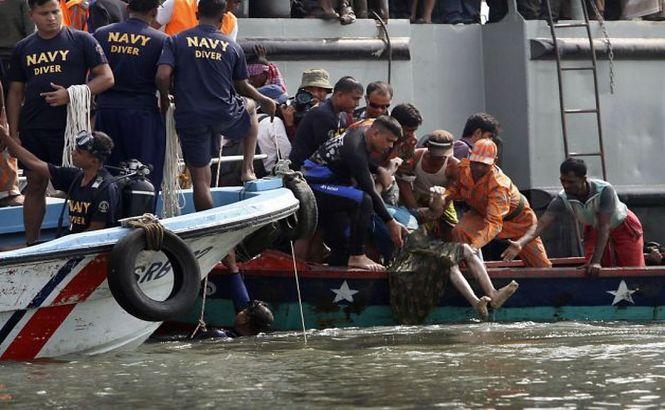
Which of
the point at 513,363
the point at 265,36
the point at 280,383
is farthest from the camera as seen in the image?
the point at 265,36

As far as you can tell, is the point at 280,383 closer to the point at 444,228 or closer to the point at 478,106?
the point at 444,228

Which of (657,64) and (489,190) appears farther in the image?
(657,64)

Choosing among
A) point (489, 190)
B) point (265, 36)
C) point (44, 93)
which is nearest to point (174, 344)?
point (44, 93)

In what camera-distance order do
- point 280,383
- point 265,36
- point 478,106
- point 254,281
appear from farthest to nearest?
point 478,106
point 265,36
point 254,281
point 280,383

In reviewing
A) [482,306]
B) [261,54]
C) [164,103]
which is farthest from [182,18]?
[482,306]

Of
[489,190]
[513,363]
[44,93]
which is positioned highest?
[44,93]

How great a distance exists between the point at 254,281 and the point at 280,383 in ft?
9.46

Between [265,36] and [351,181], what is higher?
[265,36]

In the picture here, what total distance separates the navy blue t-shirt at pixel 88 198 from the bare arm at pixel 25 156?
0.15 ft

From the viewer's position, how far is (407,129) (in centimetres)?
1202

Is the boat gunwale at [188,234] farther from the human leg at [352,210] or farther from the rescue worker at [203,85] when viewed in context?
the human leg at [352,210]

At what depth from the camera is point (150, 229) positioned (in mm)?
9445

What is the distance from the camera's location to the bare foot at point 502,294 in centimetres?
1161

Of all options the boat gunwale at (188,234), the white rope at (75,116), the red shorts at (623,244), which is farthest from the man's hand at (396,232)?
the white rope at (75,116)
